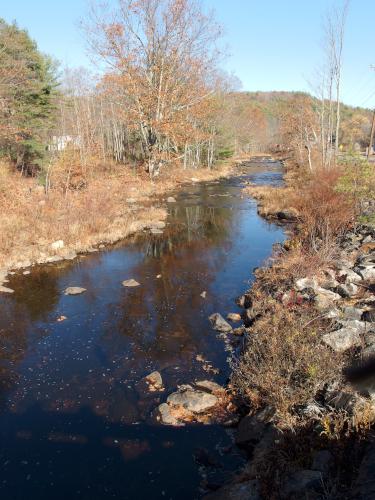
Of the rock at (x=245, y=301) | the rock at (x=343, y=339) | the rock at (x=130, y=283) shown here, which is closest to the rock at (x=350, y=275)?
the rock at (x=245, y=301)

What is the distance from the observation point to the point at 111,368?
27.5 ft

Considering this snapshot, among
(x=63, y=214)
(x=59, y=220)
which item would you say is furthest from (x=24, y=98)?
(x=59, y=220)

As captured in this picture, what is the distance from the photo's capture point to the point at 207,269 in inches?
565

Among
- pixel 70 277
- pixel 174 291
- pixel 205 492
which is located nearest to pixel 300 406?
pixel 205 492

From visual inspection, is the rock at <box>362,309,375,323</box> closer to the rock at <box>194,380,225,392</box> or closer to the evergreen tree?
the rock at <box>194,380,225,392</box>

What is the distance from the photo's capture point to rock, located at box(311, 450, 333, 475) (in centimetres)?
456

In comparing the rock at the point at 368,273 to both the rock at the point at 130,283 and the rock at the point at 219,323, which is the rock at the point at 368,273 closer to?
the rock at the point at 219,323

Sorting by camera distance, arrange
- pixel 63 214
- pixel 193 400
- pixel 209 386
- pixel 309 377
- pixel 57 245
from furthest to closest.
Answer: pixel 63 214 < pixel 57 245 < pixel 209 386 < pixel 193 400 < pixel 309 377

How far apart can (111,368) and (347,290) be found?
621 cm

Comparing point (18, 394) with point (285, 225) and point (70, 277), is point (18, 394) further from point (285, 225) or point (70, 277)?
point (285, 225)

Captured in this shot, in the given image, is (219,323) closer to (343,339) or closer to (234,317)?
(234,317)

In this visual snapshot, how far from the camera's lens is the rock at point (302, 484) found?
4258 millimetres

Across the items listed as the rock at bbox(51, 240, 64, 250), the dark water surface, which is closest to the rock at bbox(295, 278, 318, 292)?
the dark water surface

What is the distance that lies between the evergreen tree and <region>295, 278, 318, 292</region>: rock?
57.4 feet
